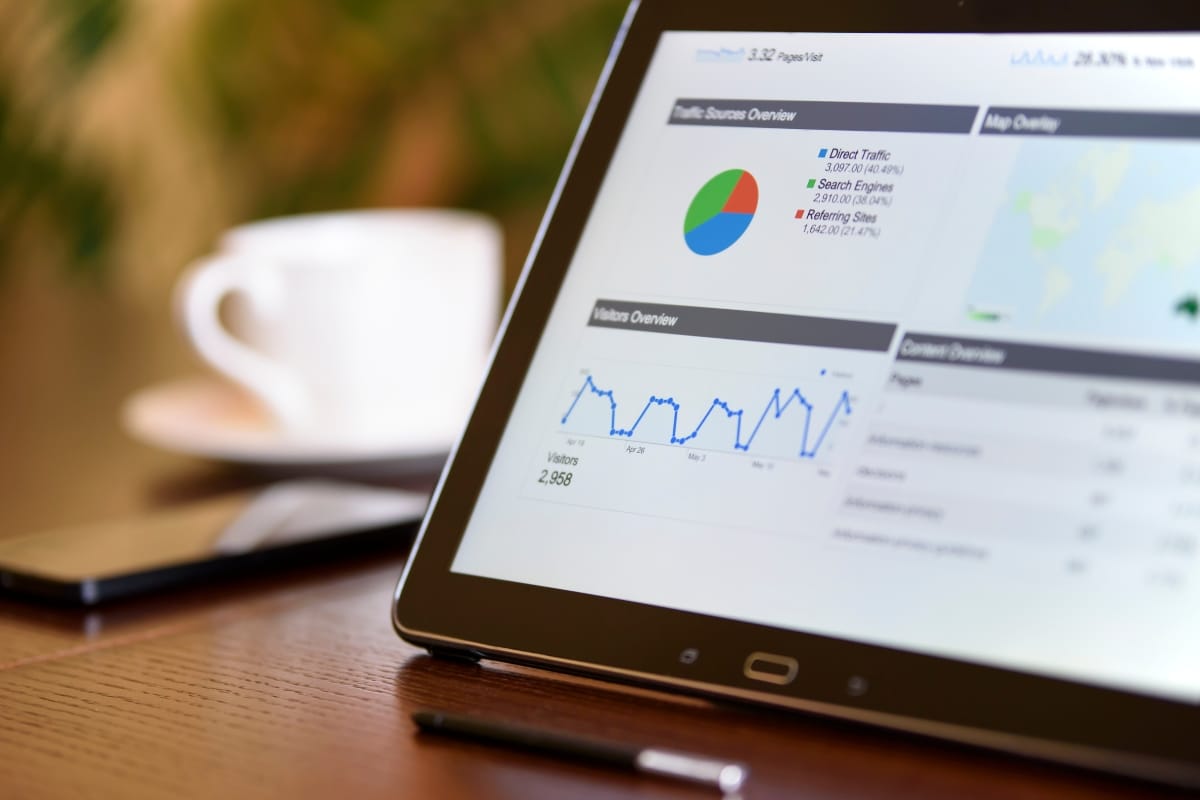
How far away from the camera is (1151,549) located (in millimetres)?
371

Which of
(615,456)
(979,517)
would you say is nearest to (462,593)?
(615,456)

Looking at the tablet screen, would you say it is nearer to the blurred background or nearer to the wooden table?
the wooden table

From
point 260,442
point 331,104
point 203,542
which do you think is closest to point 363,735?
point 203,542

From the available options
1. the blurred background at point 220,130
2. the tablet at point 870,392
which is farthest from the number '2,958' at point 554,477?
the blurred background at point 220,130

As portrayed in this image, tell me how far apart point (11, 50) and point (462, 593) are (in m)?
1.65

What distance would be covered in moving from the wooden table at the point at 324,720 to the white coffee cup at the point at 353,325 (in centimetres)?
25

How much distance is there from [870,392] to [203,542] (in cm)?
36

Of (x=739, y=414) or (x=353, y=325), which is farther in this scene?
(x=353, y=325)

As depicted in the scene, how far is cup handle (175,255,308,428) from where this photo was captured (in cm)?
83

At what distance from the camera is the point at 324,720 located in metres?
0.42

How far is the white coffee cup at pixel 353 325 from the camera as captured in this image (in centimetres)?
84

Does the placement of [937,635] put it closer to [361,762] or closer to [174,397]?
[361,762]

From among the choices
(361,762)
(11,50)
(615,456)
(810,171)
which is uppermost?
(11,50)

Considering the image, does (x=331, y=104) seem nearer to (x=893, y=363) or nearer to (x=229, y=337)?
(x=229, y=337)
